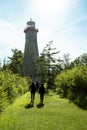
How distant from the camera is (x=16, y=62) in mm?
Result: 97750

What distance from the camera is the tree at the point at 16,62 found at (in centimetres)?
9575

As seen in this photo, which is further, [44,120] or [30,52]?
[30,52]

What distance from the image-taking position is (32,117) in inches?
824

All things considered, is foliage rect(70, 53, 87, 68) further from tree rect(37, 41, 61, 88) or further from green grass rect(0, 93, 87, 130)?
green grass rect(0, 93, 87, 130)

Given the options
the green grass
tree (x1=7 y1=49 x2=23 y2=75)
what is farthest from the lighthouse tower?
the green grass

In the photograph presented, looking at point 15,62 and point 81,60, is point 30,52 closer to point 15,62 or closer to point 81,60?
point 15,62

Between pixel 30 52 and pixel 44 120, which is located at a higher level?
pixel 30 52

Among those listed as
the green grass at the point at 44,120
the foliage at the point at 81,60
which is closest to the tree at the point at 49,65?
the foliage at the point at 81,60

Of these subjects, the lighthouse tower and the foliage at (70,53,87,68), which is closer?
the foliage at (70,53,87,68)

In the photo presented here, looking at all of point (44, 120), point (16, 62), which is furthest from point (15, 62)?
point (44, 120)

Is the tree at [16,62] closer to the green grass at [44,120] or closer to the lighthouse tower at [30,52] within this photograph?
the lighthouse tower at [30,52]

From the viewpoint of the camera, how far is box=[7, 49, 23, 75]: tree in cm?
9575

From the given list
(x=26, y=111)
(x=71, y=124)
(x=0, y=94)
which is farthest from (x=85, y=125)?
A: (x=0, y=94)

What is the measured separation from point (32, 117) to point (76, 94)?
13.9m
